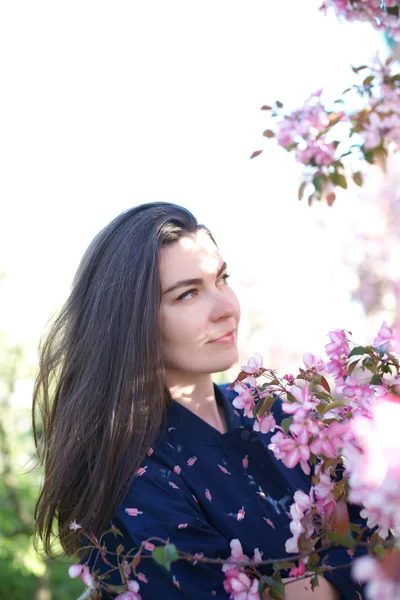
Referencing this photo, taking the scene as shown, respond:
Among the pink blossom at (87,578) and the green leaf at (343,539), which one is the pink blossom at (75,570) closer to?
the pink blossom at (87,578)

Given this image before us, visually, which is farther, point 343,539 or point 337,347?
point 337,347

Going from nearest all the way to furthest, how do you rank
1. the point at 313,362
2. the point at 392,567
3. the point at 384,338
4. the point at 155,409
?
the point at 392,567 → the point at 384,338 → the point at 313,362 → the point at 155,409

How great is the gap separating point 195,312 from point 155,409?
9.8 inches

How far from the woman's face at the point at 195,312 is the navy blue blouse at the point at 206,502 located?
6.0 inches

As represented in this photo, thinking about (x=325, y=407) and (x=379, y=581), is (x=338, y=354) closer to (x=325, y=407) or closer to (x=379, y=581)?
(x=325, y=407)

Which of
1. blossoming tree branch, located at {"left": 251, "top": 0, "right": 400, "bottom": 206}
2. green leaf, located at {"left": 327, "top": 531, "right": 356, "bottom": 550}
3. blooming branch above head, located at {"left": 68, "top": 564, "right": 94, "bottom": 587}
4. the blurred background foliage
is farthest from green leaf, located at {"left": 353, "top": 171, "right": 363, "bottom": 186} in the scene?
the blurred background foliage

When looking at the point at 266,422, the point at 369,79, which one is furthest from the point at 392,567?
the point at 369,79

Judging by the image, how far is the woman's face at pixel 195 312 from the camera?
163cm

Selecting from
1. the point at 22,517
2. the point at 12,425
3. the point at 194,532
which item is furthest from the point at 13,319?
the point at 194,532

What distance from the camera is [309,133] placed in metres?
1.60

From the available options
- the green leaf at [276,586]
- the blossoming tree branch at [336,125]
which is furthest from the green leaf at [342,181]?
the green leaf at [276,586]

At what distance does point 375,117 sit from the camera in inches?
60.7

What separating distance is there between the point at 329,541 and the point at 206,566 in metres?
0.42

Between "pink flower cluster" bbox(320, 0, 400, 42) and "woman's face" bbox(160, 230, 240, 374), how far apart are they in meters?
0.62
